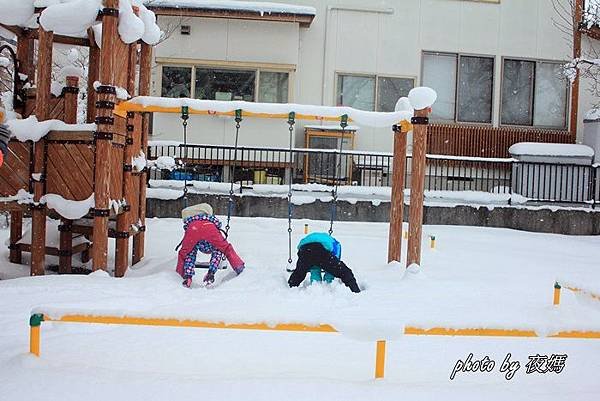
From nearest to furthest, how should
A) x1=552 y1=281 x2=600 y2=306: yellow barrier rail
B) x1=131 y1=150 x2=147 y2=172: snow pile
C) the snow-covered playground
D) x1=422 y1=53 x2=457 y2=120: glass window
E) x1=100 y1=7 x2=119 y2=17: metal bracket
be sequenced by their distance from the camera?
the snow-covered playground, x1=552 y1=281 x2=600 y2=306: yellow barrier rail, x1=100 y1=7 x2=119 y2=17: metal bracket, x1=131 y1=150 x2=147 y2=172: snow pile, x1=422 y1=53 x2=457 y2=120: glass window

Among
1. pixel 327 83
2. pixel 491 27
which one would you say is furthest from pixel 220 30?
pixel 491 27

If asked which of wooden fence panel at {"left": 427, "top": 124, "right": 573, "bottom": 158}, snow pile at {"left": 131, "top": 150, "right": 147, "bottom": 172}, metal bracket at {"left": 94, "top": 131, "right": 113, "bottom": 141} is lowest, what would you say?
snow pile at {"left": 131, "top": 150, "right": 147, "bottom": 172}

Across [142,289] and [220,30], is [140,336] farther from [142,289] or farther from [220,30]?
[220,30]

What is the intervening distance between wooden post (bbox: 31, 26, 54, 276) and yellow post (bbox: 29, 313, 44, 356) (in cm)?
376

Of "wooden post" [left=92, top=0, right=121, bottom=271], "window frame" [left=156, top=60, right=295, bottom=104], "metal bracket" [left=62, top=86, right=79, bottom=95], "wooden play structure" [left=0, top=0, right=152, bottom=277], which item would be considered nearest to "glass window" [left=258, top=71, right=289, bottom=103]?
"window frame" [left=156, top=60, right=295, bottom=104]

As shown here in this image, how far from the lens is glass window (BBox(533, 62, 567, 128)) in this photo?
17.9m

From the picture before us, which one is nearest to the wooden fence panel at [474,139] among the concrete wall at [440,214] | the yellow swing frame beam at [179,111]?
the concrete wall at [440,214]

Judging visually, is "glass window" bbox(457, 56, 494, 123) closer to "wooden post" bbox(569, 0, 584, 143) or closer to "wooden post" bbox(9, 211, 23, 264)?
"wooden post" bbox(569, 0, 584, 143)

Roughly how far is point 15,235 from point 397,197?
568 cm

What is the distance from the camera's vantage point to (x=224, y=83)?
16891mm

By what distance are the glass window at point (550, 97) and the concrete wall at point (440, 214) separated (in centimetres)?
502

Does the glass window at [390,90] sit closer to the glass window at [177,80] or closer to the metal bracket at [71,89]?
the glass window at [177,80]

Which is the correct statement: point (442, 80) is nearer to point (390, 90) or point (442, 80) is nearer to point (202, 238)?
point (390, 90)

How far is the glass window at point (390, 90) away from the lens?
57.5ft
